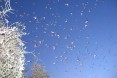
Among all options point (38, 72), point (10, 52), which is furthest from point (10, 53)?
point (38, 72)

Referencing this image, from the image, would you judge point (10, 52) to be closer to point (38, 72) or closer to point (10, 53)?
point (10, 53)

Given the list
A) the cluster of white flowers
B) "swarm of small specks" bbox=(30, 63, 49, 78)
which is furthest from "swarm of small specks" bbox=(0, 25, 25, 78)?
"swarm of small specks" bbox=(30, 63, 49, 78)

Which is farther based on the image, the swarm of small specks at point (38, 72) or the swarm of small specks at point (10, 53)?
the swarm of small specks at point (38, 72)

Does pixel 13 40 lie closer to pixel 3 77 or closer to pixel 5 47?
pixel 5 47

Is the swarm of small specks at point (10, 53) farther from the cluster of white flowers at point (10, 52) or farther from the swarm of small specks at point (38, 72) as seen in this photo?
the swarm of small specks at point (38, 72)

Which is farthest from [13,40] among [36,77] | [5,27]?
[36,77]

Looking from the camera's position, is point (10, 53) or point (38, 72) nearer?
point (10, 53)

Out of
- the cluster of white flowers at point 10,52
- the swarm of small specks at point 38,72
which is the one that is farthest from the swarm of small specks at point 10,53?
the swarm of small specks at point 38,72

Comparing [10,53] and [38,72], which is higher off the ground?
[38,72]

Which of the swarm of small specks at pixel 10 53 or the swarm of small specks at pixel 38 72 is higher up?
the swarm of small specks at pixel 38 72
